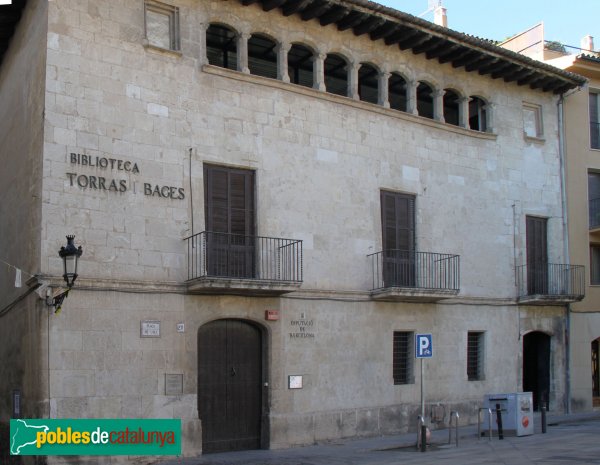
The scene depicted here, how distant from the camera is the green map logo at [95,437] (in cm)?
1527

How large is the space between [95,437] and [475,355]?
11686 millimetres

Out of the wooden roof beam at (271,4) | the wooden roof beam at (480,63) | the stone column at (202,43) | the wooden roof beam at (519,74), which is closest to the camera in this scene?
the stone column at (202,43)

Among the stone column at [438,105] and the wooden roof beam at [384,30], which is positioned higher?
the wooden roof beam at [384,30]

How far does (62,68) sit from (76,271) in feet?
13.8

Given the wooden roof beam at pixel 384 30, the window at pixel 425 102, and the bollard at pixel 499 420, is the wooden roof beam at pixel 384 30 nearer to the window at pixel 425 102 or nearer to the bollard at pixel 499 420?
the window at pixel 425 102

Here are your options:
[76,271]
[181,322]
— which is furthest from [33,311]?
[181,322]

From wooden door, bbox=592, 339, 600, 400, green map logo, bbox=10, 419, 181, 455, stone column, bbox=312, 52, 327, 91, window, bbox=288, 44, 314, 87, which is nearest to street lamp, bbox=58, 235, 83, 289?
green map logo, bbox=10, 419, 181, 455

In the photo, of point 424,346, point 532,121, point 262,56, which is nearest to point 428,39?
point 262,56

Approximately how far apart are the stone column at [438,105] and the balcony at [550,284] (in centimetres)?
519

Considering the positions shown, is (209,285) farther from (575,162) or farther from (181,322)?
(575,162)

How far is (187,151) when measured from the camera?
17.8 metres

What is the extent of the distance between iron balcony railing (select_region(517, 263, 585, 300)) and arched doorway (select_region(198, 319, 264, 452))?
9402 millimetres

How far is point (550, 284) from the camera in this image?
24.8 metres

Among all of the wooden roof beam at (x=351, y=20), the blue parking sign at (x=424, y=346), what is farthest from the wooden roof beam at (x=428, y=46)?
the blue parking sign at (x=424, y=346)
